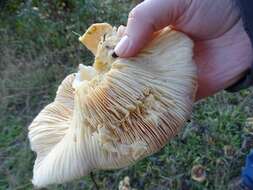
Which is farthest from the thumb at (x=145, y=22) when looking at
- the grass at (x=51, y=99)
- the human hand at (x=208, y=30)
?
the grass at (x=51, y=99)

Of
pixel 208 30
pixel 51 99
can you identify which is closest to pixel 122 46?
pixel 208 30

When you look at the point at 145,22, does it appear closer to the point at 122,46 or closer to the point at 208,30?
the point at 122,46

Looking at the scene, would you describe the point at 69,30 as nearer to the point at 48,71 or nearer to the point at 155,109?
the point at 48,71

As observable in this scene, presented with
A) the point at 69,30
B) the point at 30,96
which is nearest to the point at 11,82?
the point at 30,96

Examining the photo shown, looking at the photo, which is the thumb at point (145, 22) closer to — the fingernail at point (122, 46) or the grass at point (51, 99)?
the fingernail at point (122, 46)

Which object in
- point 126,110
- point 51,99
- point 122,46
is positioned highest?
point 122,46

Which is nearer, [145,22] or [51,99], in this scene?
[145,22]

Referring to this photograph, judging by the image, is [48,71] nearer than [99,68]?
No
